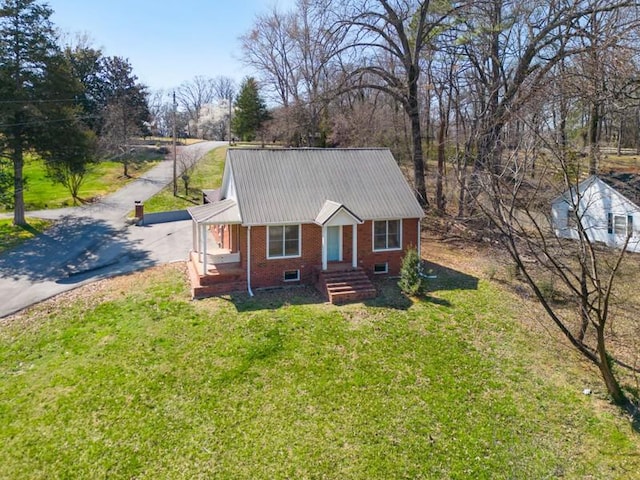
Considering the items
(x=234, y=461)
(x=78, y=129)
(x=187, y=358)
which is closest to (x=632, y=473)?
(x=234, y=461)

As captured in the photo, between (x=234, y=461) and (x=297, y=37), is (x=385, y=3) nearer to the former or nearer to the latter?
(x=297, y=37)

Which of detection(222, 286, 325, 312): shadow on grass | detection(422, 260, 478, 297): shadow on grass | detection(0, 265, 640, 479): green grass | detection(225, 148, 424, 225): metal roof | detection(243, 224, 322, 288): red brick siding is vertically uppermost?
detection(225, 148, 424, 225): metal roof

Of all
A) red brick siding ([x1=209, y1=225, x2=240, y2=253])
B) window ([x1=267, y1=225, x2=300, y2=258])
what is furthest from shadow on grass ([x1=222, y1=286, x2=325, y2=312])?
red brick siding ([x1=209, y1=225, x2=240, y2=253])

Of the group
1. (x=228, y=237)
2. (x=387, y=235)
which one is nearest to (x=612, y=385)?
(x=387, y=235)

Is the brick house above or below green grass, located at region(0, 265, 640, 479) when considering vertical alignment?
above

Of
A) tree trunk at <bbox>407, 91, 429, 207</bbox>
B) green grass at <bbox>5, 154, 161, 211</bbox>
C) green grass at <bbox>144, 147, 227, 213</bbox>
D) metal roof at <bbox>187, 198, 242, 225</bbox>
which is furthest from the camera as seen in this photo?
green grass at <bbox>5, 154, 161, 211</bbox>

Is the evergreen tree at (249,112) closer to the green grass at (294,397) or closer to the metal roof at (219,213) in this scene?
the metal roof at (219,213)

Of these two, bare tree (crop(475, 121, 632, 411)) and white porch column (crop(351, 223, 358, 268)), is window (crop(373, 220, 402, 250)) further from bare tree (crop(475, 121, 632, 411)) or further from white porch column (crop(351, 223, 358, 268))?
bare tree (crop(475, 121, 632, 411))

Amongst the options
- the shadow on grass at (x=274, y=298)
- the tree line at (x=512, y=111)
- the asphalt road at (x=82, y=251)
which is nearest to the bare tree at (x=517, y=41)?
the tree line at (x=512, y=111)
